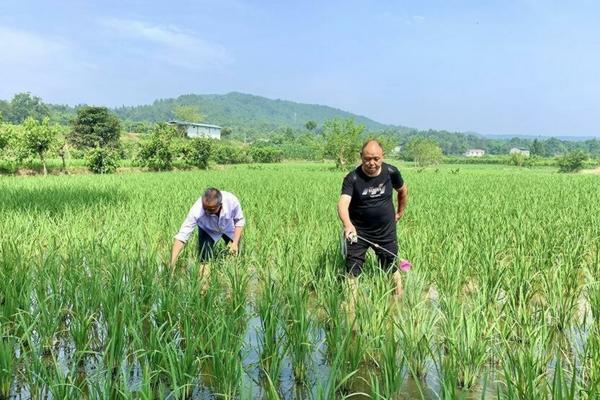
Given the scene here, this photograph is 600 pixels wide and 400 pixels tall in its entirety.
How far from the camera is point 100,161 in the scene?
23.8 meters

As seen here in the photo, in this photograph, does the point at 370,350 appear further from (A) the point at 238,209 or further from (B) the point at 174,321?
(A) the point at 238,209

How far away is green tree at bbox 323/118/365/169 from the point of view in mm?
35125

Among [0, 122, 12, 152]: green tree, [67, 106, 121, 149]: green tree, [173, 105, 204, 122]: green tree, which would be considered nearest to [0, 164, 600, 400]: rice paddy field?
[0, 122, 12, 152]: green tree

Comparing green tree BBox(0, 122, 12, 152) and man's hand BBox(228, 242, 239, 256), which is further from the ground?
green tree BBox(0, 122, 12, 152)

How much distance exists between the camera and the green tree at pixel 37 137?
20031 mm

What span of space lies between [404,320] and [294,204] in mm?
6567

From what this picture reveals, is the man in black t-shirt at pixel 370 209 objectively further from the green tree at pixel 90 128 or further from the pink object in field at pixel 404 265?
the green tree at pixel 90 128

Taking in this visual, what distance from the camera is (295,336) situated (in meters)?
2.61

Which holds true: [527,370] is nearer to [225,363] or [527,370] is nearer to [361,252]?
[225,363]

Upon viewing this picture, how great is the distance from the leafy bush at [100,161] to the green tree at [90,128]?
46.9 feet

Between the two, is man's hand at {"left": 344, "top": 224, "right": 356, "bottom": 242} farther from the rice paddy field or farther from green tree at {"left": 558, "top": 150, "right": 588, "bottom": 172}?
green tree at {"left": 558, "top": 150, "right": 588, "bottom": 172}

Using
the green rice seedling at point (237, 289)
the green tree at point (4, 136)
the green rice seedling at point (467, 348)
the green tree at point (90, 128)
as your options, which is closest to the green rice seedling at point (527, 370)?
the green rice seedling at point (467, 348)

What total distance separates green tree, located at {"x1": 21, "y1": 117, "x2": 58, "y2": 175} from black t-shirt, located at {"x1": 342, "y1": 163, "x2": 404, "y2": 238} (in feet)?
66.6

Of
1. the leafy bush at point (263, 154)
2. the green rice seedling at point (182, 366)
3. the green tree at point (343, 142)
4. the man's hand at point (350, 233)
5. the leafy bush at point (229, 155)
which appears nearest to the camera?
the green rice seedling at point (182, 366)
